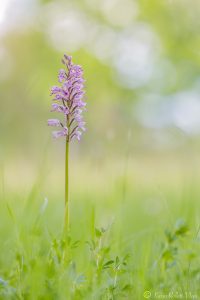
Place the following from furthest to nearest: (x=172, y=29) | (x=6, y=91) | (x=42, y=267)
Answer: (x=6, y=91)
(x=172, y=29)
(x=42, y=267)

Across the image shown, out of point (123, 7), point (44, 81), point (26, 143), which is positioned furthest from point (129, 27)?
point (26, 143)

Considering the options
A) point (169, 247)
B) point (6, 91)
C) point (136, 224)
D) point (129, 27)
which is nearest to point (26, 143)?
point (6, 91)

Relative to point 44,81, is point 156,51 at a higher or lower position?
higher

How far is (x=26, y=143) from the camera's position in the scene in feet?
73.9

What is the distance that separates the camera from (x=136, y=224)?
4832mm

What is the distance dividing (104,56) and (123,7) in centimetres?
159

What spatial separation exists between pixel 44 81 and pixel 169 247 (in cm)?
1427

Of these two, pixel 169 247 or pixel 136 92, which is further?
pixel 136 92

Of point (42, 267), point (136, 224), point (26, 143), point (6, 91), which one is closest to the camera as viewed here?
point (42, 267)

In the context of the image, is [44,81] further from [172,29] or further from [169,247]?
[169,247]

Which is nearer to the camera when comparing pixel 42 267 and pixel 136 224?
pixel 42 267

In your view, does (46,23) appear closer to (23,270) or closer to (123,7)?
(123,7)

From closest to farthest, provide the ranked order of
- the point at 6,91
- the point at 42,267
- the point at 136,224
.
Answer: the point at 42,267
the point at 136,224
the point at 6,91

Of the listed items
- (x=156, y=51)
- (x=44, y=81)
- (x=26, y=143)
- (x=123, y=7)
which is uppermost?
(x=123, y=7)
